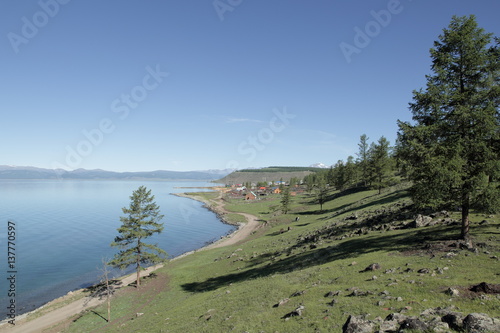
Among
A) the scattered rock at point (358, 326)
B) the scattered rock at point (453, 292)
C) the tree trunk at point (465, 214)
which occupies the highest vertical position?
the tree trunk at point (465, 214)

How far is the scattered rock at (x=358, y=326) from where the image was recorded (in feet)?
35.7

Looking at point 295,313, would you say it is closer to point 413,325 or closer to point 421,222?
point 413,325

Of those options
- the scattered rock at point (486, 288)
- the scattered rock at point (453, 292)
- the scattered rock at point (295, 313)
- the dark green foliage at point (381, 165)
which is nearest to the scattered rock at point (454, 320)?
the scattered rock at point (453, 292)

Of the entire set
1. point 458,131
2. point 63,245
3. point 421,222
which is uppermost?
point 458,131

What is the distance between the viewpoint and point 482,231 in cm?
2236

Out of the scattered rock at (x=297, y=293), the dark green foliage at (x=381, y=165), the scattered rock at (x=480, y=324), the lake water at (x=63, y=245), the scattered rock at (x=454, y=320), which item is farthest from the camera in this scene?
the dark green foliage at (x=381, y=165)

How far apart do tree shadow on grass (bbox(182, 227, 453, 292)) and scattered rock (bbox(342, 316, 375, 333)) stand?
571 inches

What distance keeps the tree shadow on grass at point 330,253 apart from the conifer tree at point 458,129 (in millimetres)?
4858

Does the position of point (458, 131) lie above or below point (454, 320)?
above

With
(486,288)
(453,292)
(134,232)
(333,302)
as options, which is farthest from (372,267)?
(134,232)

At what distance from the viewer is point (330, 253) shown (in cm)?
2989

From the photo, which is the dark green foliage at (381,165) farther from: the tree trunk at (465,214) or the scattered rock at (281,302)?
the scattered rock at (281,302)

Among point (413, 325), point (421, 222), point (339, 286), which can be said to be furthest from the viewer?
point (421, 222)

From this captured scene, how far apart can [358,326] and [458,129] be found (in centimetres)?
1720
